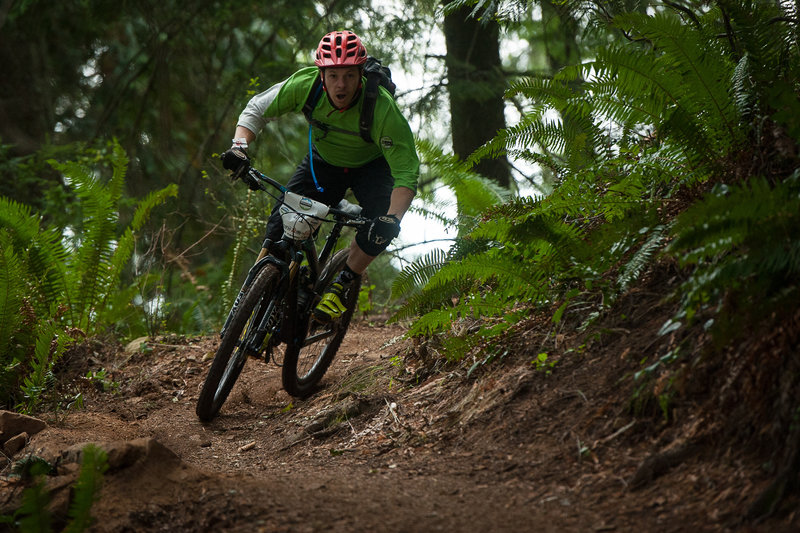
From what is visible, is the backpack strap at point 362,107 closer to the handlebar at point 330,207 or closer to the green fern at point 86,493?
the handlebar at point 330,207

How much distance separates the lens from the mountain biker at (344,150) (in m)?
4.06

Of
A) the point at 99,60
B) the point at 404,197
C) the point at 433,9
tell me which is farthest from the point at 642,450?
the point at 99,60

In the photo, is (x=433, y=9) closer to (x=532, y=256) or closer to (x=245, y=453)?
A: (x=532, y=256)

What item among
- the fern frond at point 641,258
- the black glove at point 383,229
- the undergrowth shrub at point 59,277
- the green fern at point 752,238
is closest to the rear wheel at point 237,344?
Answer: the black glove at point 383,229

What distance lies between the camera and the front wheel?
4.70 m

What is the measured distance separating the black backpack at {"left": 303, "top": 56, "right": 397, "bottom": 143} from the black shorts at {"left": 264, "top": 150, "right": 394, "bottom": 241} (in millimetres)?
366

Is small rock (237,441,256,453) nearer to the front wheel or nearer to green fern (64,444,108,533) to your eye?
the front wheel

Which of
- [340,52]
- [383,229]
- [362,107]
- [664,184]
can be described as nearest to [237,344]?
[383,229]

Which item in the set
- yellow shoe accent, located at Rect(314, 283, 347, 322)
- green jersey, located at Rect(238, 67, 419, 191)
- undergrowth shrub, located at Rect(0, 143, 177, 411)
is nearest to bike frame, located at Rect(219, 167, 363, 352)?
yellow shoe accent, located at Rect(314, 283, 347, 322)

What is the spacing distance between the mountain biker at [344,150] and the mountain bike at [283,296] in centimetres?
16

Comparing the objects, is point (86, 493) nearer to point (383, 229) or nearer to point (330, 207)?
point (383, 229)

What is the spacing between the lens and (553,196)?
404 centimetres

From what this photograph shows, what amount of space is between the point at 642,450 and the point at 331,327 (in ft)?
9.88

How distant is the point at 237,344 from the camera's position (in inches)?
164
